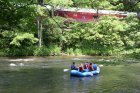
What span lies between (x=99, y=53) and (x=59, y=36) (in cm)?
479

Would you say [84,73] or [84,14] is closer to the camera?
[84,73]

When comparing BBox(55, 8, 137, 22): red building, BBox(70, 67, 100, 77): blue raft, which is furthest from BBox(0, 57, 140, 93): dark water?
BBox(55, 8, 137, 22): red building

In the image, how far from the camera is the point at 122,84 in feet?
63.5

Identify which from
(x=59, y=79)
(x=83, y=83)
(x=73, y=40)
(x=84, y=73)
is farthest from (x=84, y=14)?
(x=83, y=83)

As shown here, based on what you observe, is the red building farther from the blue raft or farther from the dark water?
the blue raft

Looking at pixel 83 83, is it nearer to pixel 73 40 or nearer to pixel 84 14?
pixel 73 40

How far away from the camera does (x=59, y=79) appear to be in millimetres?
20828

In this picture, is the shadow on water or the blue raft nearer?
the shadow on water

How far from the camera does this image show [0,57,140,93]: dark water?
1755 centimetres

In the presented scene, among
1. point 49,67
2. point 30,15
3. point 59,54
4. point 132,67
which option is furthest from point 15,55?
point 30,15

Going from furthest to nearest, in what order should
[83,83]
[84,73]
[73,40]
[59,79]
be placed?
[73,40]
[84,73]
[59,79]
[83,83]

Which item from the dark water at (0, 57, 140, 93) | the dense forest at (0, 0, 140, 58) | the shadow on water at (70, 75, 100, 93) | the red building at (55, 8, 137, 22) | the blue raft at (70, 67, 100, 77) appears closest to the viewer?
the dark water at (0, 57, 140, 93)

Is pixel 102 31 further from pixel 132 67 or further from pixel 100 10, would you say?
pixel 132 67

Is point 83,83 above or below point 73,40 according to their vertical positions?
below
